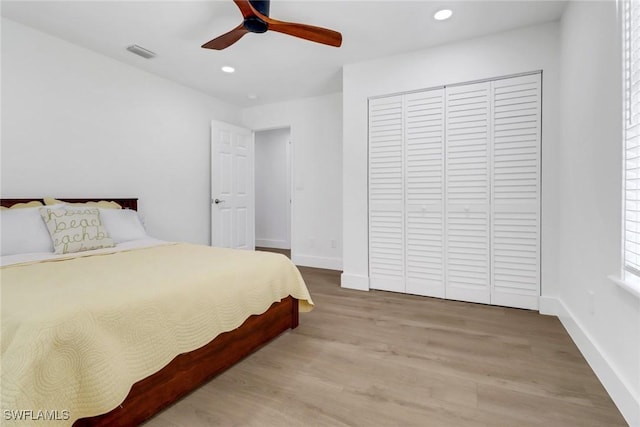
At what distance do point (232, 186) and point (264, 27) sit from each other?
9.20 ft

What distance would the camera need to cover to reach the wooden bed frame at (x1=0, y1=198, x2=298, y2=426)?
130cm

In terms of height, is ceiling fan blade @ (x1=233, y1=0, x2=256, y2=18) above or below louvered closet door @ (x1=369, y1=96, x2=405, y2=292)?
above

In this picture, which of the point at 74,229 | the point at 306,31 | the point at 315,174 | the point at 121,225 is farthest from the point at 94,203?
the point at 315,174

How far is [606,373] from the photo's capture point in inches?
63.6

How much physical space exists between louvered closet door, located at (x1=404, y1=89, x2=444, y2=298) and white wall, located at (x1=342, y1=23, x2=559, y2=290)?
0.88 ft

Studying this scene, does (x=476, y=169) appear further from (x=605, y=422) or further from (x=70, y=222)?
(x=70, y=222)

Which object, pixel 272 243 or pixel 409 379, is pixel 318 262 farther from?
pixel 409 379

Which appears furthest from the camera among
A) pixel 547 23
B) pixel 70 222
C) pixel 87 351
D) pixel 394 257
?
pixel 394 257

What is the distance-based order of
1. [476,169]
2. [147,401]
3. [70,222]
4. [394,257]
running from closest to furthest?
[147,401] → [70,222] → [476,169] → [394,257]

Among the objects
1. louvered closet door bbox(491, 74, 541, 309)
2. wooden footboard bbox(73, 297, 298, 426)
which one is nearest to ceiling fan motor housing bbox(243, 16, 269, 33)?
wooden footboard bbox(73, 297, 298, 426)

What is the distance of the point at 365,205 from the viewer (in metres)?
3.48

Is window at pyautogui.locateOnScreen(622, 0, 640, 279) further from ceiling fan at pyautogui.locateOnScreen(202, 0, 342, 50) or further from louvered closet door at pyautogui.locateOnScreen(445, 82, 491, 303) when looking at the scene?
ceiling fan at pyautogui.locateOnScreen(202, 0, 342, 50)

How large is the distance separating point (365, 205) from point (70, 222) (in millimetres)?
2710

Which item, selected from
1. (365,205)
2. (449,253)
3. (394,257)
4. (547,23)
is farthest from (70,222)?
(547,23)
